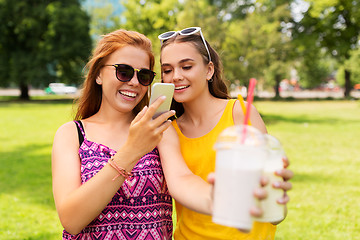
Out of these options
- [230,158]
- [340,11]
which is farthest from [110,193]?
[340,11]

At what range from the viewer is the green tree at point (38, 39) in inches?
1259

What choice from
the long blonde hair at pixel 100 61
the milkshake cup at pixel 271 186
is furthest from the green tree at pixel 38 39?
the milkshake cup at pixel 271 186

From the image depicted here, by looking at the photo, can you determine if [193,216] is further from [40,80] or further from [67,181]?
[40,80]

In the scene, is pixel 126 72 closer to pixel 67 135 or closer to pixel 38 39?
pixel 67 135

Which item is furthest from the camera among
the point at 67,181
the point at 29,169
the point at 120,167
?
the point at 29,169

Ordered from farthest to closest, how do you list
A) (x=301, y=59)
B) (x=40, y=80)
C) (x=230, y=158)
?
(x=301, y=59) → (x=40, y=80) → (x=230, y=158)

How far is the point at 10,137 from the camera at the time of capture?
13.1 metres

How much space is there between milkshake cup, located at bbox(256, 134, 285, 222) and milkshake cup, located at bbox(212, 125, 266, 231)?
0.11 m

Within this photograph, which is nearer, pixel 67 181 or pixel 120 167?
pixel 120 167

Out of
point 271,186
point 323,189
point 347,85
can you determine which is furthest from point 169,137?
point 347,85

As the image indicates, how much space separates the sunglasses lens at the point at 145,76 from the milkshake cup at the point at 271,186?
1079 mm

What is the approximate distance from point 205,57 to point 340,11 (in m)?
39.9

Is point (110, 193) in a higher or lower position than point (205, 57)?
lower

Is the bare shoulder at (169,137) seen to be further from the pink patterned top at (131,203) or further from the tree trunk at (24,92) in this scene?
the tree trunk at (24,92)
